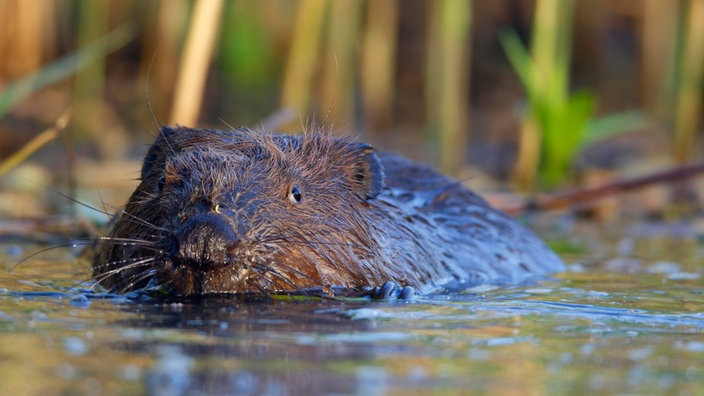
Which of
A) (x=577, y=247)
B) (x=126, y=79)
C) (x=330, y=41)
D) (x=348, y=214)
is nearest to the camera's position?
(x=348, y=214)

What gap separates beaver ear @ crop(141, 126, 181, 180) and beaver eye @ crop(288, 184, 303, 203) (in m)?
0.62

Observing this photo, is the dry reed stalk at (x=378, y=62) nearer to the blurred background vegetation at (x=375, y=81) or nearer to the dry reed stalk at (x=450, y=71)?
the blurred background vegetation at (x=375, y=81)

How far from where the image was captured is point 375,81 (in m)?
13.2

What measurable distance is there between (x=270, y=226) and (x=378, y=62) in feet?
28.2

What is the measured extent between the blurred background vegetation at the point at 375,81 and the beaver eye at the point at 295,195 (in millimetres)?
1701

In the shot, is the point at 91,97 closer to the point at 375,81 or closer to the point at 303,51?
the point at 303,51

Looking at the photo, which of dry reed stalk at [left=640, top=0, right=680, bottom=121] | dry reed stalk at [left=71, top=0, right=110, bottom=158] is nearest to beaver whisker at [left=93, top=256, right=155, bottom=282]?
dry reed stalk at [left=71, top=0, right=110, bottom=158]

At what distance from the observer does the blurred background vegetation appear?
940cm

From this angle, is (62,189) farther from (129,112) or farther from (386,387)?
(386,387)

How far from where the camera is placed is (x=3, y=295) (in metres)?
4.66

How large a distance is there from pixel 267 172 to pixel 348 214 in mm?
409

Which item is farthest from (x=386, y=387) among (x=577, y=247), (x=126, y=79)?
(x=126, y=79)

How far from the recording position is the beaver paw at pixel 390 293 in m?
4.84

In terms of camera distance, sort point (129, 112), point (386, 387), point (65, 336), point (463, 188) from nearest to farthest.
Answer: point (386, 387) < point (65, 336) < point (463, 188) < point (129, 112)
